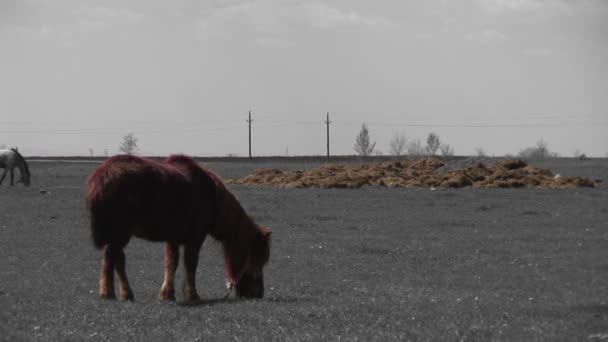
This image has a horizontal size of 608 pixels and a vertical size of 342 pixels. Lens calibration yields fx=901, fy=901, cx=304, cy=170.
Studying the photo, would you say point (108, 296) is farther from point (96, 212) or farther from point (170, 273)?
point (96, 212)

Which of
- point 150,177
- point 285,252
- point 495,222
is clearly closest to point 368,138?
point 495,222

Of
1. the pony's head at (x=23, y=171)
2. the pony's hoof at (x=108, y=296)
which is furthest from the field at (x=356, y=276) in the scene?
the pony's head at (x=23, y=171)

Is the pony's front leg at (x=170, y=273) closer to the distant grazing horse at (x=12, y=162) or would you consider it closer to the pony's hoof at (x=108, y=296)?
the pony's hoof at (x=108, y=296)

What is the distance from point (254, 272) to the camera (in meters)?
13.9

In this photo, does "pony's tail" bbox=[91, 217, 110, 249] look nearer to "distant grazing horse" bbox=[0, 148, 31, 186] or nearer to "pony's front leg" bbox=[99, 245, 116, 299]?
"pony's front leg" bbox=[99, 245, 116, 299]

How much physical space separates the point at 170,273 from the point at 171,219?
2.87 feet

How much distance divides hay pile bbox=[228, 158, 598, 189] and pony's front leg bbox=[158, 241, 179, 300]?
3063 centimetres

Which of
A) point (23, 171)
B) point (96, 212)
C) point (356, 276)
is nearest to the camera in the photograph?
point (96, 212)

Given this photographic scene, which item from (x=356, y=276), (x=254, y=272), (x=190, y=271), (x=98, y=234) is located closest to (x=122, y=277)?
(x=98, y=234)

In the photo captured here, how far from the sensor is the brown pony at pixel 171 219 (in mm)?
12305

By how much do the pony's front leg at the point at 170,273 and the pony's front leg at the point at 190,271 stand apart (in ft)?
0.55

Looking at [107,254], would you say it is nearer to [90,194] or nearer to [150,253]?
[90,194]

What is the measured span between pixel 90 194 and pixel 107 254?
2.99 ft

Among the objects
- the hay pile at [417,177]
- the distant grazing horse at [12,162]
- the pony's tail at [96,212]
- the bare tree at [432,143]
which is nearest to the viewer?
the pony's tail at [96,212]
